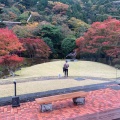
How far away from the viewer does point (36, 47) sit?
1619 cm

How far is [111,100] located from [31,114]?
182 cm

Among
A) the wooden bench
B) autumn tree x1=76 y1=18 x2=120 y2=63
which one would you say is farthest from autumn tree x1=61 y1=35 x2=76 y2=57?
the wooden bench

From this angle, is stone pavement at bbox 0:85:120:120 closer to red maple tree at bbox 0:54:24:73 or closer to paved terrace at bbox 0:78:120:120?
paved terrace at bbox 0:78:120:120

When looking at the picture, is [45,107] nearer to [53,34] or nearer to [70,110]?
[70,110]

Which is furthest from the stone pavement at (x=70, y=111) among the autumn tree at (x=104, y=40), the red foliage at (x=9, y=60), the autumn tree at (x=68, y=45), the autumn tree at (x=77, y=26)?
the autumn tree at (x=77, y=26)

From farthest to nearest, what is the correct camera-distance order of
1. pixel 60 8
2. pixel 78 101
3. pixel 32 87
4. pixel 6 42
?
1. pixel 60 8
2. pixel 6 42
3. pixel 32 87
4. pixel 78 101

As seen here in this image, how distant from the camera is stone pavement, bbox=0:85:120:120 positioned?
326cm

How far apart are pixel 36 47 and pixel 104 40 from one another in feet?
19.4

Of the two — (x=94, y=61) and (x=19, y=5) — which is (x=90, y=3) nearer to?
(x=19, y=5)

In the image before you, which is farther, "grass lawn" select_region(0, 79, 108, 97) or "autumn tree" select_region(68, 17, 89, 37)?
"autumn tree" select_region(68, 17, 89, 37)

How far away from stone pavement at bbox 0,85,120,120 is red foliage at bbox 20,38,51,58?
12.5 metres

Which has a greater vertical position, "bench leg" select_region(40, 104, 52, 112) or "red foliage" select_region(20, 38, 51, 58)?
"red foliage" select_region(20, 38, 51, 58)

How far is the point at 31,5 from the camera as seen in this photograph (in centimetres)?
2673

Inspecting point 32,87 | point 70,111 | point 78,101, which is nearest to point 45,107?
point 70,111
